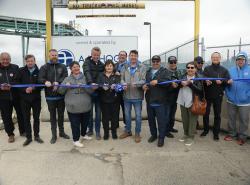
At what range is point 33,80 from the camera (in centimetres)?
628

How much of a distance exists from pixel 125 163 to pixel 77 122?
1510 millimetres

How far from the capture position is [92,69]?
21.5 ft

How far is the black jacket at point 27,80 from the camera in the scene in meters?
6.21

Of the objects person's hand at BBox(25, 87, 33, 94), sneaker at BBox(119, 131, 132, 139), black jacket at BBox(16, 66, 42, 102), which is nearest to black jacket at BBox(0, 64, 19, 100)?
black jacket at BBox(16, 66, 42, 102)

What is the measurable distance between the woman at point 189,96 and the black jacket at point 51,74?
97.0 inches

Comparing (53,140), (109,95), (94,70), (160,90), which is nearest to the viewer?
(160,90)

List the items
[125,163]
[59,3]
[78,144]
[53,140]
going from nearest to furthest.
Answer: [125,163]
[78,144]
[53,140]
[59,3]

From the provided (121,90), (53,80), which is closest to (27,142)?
(53,80)

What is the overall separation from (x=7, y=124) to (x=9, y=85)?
94 centimetres

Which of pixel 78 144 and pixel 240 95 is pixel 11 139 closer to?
pixel 78 144

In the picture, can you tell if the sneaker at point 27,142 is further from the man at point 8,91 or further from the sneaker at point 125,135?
the sneaker at point 125,135

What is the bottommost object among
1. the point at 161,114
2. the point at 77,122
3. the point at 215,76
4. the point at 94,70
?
the point at 77,122

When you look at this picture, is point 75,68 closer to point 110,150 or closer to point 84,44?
point 110,150

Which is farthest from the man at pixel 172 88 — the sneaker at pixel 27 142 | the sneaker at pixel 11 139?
the sneaker at pixel 11 139
